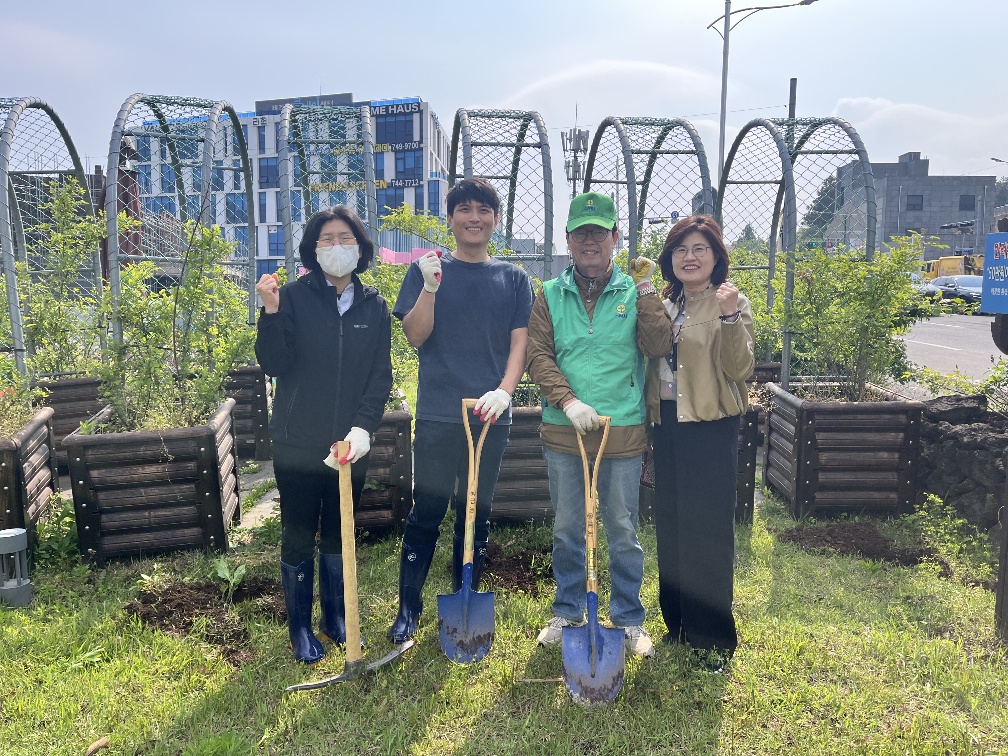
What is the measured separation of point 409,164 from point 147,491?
56.0 m

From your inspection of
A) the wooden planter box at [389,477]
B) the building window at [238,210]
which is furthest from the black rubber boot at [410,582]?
the building window at [238,210]

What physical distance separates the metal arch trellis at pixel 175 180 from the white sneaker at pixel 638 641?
3.75m

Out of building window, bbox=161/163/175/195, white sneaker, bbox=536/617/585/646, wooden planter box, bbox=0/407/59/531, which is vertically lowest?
white sneaker, bbox=536/617/585/646

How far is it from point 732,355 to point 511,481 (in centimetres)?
207

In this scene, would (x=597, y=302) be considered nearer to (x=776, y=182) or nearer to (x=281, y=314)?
(x=281, y=314)

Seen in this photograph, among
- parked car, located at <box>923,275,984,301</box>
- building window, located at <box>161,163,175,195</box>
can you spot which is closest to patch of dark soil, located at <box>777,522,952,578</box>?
building window, located at <box>161,163,175,195</box>

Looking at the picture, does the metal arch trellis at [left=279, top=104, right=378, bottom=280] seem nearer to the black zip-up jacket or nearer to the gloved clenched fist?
the black zip-up jacket

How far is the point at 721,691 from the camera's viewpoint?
2.88 metres

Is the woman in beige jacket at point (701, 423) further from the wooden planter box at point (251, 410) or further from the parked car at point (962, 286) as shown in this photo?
the parked car at point (962, 286)

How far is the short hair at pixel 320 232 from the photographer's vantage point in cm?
301

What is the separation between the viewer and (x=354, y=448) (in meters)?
2.89

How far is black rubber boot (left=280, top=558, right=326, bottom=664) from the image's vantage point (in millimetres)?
3074

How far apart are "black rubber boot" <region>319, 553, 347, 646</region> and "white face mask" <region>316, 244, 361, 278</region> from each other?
1315mm

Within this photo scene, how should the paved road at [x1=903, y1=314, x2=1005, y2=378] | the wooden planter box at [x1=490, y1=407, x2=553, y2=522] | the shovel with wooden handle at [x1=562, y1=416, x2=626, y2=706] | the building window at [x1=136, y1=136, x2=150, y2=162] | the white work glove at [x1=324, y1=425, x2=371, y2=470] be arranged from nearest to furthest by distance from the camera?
the shovel with wooden handle at [x1=562, y1=416, x2=626, y2=706]
the white work glove at [x1=324, y1=425, x2=371, y2=470]
the wooden planter box at [x1=490, y1=407, x2=553, y2=522]
the building window at [x1=136, y1=136, x2=150, y2=162]
the paved road at [x1=903, y1=314, x2=1005, y2=378]
